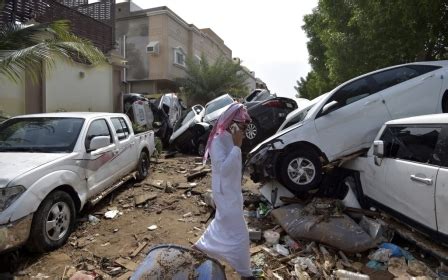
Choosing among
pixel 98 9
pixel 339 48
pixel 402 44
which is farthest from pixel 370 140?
pixel 98 9

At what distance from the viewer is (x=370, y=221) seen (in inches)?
187

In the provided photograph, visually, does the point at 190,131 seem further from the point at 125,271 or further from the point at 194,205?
the point at 125,271

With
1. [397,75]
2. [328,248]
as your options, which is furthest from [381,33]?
[328,248]

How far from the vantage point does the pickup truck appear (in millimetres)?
4004

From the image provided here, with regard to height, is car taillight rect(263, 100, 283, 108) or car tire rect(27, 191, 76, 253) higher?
car taillight rect(263, 100, 283, 108)

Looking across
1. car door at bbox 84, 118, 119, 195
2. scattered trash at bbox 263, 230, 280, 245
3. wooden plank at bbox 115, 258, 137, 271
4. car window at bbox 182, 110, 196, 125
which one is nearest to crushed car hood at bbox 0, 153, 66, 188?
car door at bbox 84, 118, 119, 195

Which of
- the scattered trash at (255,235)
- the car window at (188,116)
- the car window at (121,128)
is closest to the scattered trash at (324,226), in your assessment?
the scattered trash at (255,235)

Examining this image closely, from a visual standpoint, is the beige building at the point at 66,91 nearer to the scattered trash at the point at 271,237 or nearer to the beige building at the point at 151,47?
the scattered trash at the point at 271,237

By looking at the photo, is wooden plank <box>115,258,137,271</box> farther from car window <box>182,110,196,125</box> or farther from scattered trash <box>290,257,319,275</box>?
car window <box>182,110,196,125</box>

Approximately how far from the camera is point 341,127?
19.8ft

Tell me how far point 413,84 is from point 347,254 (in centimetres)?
332

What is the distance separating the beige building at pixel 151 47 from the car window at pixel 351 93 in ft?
64.1

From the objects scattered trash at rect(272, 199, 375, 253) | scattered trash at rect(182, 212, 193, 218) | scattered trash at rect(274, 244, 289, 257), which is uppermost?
scattered trash at rect(272, 199, 375, 253)

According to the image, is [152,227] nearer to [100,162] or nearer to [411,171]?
[100,162]
